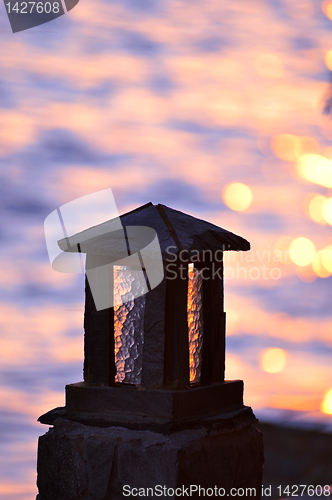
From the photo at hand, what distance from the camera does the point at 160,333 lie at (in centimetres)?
316

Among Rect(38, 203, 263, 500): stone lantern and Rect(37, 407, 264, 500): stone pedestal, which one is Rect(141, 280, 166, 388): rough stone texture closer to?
Rect(38, 203, 263, 500): stone lantern

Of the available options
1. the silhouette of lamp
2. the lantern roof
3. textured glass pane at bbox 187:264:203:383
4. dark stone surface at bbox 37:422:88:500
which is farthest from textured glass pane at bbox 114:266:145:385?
dark stone surface at bbox 37:422:88:500

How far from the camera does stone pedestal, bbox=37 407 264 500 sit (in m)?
3.07

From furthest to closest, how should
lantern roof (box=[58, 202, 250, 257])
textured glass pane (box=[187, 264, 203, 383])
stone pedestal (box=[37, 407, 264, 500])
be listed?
textured glass pane (box=[187, 264, 203, 383]) < lantern roof (box=[58, 202, 250, 257]) < stone pedestal (box=[37, 407, 264, 500])

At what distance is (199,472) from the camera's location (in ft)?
10.4

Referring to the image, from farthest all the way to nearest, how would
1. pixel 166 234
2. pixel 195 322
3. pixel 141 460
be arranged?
1. pixel 195 322
2. pixel 166 234
3. pixel 141 460

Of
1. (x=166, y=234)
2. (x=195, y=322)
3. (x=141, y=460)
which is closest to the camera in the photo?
(x=141, y=460)

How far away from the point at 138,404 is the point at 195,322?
61cm

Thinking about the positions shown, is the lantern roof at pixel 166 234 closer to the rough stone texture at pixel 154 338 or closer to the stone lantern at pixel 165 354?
the stone lantern at pixel 165 354

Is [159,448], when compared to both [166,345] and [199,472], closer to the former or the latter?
[199,472]

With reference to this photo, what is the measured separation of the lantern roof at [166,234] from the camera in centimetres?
318

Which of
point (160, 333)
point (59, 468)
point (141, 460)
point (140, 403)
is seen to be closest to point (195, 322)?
point (160, 333)

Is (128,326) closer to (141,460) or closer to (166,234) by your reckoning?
(166,234)

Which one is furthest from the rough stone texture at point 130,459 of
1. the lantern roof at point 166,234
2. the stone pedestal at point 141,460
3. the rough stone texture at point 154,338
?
the lantern roof at point 166,234
